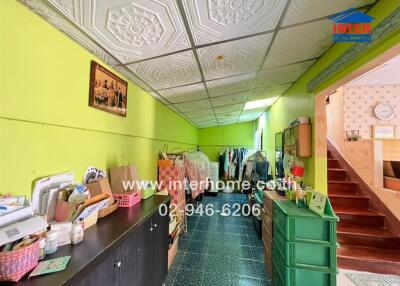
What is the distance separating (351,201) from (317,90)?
199 cm

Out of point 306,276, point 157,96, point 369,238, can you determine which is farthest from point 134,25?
point 369,238

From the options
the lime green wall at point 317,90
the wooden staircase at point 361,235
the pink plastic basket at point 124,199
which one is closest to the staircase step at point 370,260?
the wooden staircase at point 361,235

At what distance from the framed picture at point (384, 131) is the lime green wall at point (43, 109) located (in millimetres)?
4530

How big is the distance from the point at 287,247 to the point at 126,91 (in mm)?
2145

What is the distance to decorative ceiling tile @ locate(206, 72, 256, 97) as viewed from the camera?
89.7 inches

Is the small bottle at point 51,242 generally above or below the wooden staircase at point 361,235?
above

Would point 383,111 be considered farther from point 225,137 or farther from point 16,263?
point 16,263

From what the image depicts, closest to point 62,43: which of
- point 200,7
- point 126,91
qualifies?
point 126,91

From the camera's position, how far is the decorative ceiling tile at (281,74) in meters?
2.18

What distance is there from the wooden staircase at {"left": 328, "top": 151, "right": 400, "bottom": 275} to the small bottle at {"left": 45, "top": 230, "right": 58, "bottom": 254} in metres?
2.92

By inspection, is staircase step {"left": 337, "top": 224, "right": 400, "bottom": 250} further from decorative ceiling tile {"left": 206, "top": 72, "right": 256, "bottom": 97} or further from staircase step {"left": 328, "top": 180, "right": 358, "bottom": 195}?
decorative ceiling tile {"left": 206, "top": 72, "right": 256, "bottom": 97}

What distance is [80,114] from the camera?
1.31m

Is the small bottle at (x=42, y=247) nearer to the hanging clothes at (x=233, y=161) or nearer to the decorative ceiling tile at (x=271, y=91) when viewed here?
the decorative ceiling tile at (x=271, y=91)

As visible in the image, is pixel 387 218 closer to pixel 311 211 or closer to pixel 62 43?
pixel 311 211
